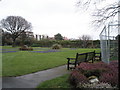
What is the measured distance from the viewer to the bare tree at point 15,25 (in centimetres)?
3719

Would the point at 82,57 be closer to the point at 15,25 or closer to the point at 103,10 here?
the point at 103,10

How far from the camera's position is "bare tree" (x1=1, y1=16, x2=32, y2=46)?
122 ft

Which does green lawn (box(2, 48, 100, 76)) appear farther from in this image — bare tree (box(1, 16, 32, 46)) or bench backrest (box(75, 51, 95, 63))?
bare tree (box(1, 16, 32, 46))

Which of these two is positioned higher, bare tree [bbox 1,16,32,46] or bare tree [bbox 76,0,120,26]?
bare tree [bbox 1,16,32,46]

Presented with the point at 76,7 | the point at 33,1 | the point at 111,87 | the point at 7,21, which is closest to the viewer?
the point at 111,87

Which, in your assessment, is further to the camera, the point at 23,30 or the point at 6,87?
the point at 23,30

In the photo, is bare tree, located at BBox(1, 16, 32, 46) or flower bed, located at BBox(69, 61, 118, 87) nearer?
flower bed, located at BBox(69, 61, 118, 87)

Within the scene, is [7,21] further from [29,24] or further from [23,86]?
[23,86]

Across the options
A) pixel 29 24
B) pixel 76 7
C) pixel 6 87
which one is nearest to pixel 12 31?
pixel 29 24

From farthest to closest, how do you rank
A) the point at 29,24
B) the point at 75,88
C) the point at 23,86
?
the point at 29,24, the point at 23,86, the point at 75,88

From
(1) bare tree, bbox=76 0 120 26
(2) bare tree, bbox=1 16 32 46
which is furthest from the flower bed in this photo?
(2) bare tree, bbox=1 16 32 46

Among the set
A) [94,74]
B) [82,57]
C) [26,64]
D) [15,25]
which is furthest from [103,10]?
[15,25]

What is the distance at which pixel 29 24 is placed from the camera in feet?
131

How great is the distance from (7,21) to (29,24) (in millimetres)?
7180
